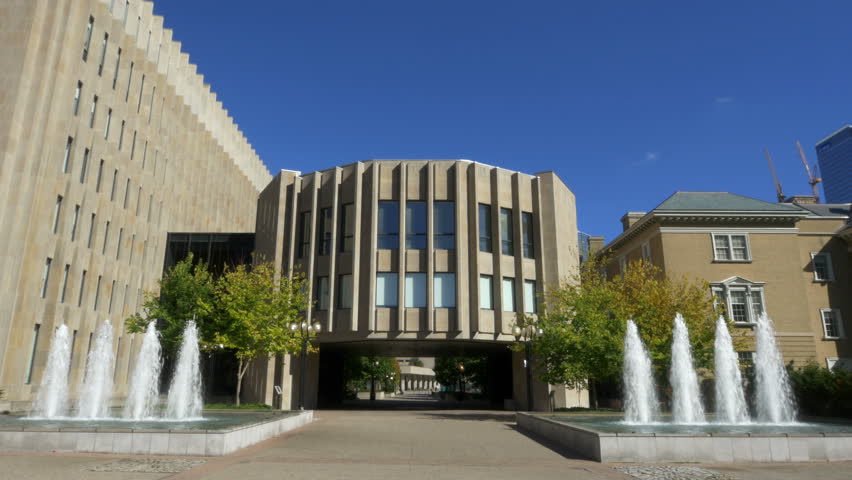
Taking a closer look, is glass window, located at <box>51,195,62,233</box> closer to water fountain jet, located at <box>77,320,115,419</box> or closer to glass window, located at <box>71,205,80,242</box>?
glass window, located at <box>71,205,80,242</box>

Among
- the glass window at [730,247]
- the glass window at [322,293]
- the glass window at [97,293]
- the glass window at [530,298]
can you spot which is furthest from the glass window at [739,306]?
the glass window at [97,293]

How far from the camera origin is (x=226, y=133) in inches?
2489

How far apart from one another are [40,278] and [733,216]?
137 feet

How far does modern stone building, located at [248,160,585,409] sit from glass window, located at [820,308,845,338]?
1789 cm

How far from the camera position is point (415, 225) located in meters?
34.5

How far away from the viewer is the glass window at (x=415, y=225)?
112 feet

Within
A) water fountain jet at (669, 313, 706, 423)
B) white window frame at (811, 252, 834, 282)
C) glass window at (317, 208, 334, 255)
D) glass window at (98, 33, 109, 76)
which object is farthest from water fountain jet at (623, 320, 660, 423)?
glass window at (98, 33, 109, 76)

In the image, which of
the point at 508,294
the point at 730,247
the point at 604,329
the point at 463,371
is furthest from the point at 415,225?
the point at 463,371

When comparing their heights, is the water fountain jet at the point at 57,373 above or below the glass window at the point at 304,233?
below

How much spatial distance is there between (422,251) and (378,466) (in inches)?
849

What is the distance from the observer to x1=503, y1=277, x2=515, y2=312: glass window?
34156mm

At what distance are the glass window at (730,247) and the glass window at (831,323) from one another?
22.1 feet

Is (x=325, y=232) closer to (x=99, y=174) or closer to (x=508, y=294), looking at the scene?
(x=508, y=294)

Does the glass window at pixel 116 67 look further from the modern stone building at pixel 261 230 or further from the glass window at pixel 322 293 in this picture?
the glass window at pixel 322 293
